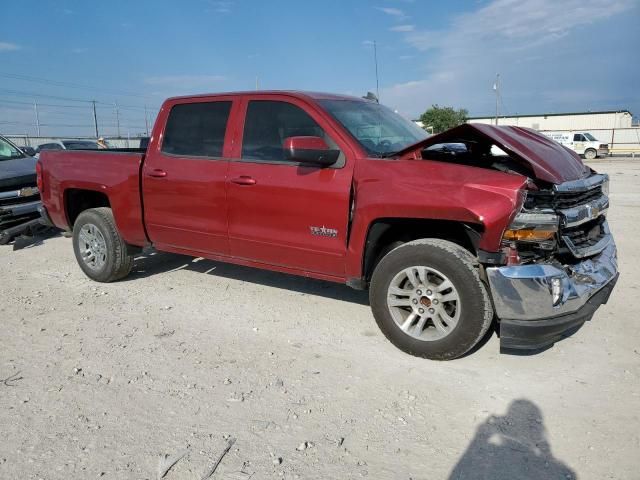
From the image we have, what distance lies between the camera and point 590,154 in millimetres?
32625

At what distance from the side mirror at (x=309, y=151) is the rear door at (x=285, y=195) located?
10 centimetres

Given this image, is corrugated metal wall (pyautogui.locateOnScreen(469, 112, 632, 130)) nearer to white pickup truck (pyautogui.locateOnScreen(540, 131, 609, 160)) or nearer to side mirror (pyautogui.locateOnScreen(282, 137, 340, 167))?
white pickup truck (pyautogui.locateOnScreen(540, 131, 609, 160))

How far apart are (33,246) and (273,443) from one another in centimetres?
660

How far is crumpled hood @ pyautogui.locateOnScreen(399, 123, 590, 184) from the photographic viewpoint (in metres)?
3.45

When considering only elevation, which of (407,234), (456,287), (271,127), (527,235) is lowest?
(456,287)

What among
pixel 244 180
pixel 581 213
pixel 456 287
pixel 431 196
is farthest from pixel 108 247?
pixel 581 213

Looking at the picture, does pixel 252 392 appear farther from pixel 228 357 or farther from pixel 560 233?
pixel 560 233

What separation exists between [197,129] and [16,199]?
4.63 metres

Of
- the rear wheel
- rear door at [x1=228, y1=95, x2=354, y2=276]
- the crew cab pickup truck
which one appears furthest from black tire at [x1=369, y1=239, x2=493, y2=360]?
the rear wheel

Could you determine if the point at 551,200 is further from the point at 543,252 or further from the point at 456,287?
the point at 456,287

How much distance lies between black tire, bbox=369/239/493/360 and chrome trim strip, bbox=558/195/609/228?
2.15 ft

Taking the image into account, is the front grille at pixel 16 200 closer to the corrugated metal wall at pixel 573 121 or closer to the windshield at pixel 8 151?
the windshield at pixel 8 151

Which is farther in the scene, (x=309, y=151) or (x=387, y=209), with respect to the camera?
(x=309, y=151)

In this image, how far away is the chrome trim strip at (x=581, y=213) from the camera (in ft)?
11.0
